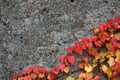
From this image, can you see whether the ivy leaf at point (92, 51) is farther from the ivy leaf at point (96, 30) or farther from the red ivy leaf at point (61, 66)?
the red ivy leaf at point (61, 66)

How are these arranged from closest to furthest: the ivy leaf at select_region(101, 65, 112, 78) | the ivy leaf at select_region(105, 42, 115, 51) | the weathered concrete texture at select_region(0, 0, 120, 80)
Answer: the ivy leaf at select_region(101, 65, 112, 78) → the ivy leaf at select_region(105, 42, 115, 51) → the weathered concrete texture at select_region(0, 0, 120, 80)

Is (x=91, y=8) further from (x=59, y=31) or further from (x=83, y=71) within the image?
(x=83, y=71)

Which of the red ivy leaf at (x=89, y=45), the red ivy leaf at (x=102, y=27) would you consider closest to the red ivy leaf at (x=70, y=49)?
the red ivy leaf at (x=89, y=45)

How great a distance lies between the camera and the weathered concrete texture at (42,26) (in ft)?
10.7

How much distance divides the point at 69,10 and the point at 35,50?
650 millimetres

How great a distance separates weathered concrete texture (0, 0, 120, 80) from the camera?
10.7 ft

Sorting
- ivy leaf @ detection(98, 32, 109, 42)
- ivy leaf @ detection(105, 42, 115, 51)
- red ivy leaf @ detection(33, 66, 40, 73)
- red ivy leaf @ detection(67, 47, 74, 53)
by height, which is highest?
ivy leaf @ detection(98, 32, 109, 42)

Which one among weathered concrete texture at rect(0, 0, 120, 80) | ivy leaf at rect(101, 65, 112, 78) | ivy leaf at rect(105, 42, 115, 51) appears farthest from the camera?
weathered concrete texture at rect(0, 0, 120, 80)

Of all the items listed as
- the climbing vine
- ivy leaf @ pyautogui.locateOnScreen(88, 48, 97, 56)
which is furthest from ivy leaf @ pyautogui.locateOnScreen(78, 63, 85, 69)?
ivy leaf @ pyautogui.locateOnScreen(88, 48, 97, 56)

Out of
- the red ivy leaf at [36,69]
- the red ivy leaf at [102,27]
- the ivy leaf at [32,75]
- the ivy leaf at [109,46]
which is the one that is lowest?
the ivy leaf at [32,75]

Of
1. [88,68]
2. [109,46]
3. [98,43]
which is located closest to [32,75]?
[88,68]

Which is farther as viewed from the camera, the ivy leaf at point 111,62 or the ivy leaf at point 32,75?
the ivy leaf at point 32,75

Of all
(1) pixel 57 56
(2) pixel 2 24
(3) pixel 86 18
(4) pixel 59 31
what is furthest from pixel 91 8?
(2) pixel 2 24

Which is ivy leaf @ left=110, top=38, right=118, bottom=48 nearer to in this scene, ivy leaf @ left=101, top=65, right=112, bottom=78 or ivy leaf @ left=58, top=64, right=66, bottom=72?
ivy leaf @ left=101, top=65, right=112, bottom=78
